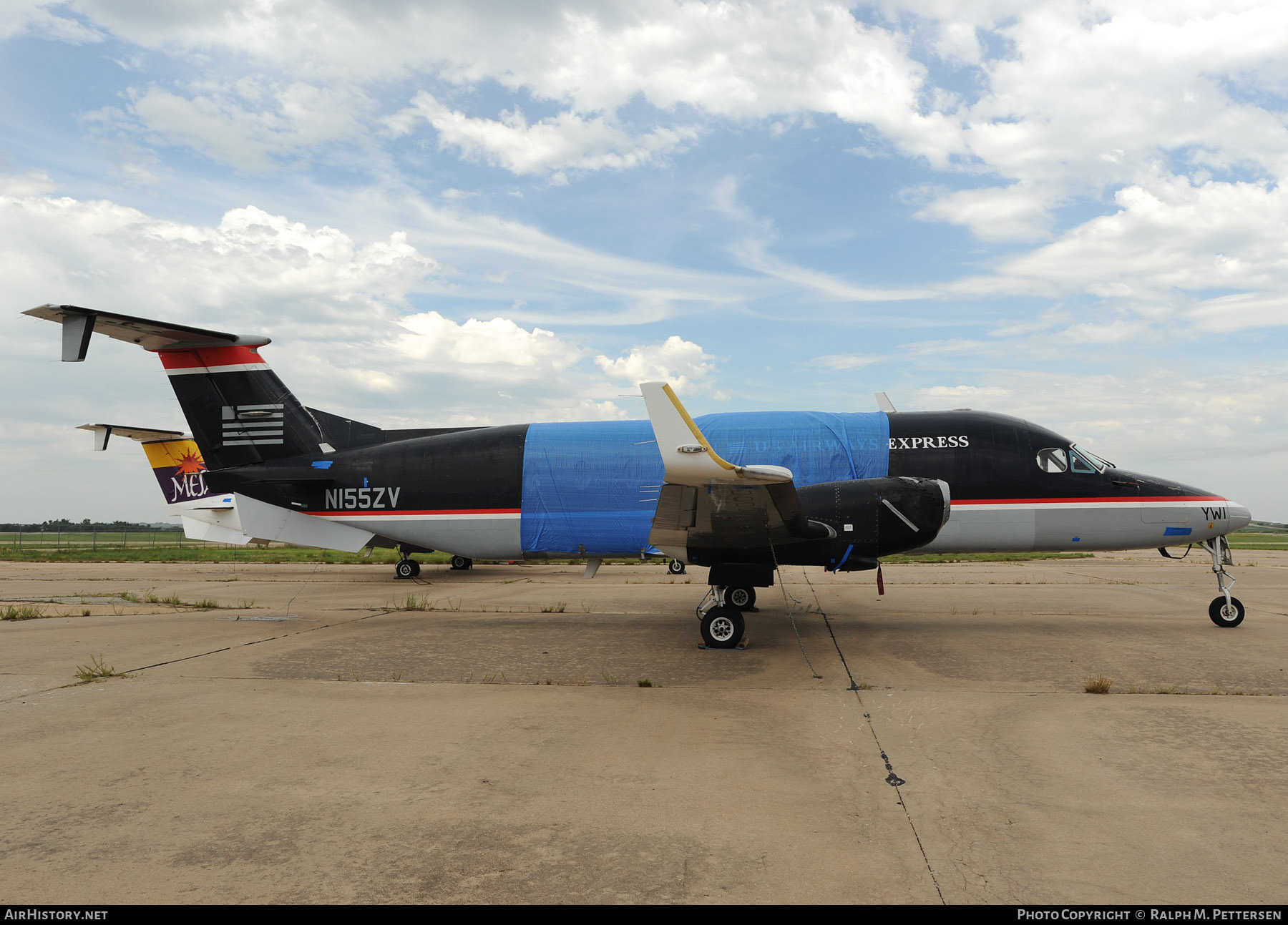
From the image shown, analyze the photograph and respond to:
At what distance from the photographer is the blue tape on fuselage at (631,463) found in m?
11.7

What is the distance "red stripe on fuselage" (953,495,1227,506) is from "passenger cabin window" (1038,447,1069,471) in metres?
0.49

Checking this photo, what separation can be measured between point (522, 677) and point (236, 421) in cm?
952

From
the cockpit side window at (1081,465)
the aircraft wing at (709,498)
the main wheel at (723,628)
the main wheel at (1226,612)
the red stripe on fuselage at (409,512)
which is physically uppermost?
the cockpit side window at (1081,465)

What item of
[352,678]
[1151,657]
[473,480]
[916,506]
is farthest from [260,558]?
[1151,657]

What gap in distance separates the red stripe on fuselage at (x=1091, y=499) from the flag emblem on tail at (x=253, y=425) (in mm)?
12577

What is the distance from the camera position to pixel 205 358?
13367 millimetres

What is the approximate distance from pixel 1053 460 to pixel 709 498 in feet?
22.1

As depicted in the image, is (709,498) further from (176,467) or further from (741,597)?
(176,467)

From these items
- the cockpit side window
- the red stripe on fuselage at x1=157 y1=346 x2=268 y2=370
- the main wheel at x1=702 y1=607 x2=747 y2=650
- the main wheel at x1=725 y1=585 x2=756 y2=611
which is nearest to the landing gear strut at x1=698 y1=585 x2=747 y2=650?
the main wheel at x1=702 y1=607 x2=747 y2=650

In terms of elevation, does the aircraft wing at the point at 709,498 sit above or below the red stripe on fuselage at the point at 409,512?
above

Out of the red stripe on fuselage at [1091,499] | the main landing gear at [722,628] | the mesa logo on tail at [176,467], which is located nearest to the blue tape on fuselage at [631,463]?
the red stripe on fuselage at [1091,499]

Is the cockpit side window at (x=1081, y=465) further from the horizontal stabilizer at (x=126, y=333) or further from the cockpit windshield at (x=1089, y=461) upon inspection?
the horizontal stabilizer at (x=126, y=333)

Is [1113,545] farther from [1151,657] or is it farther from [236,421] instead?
[236,421]
